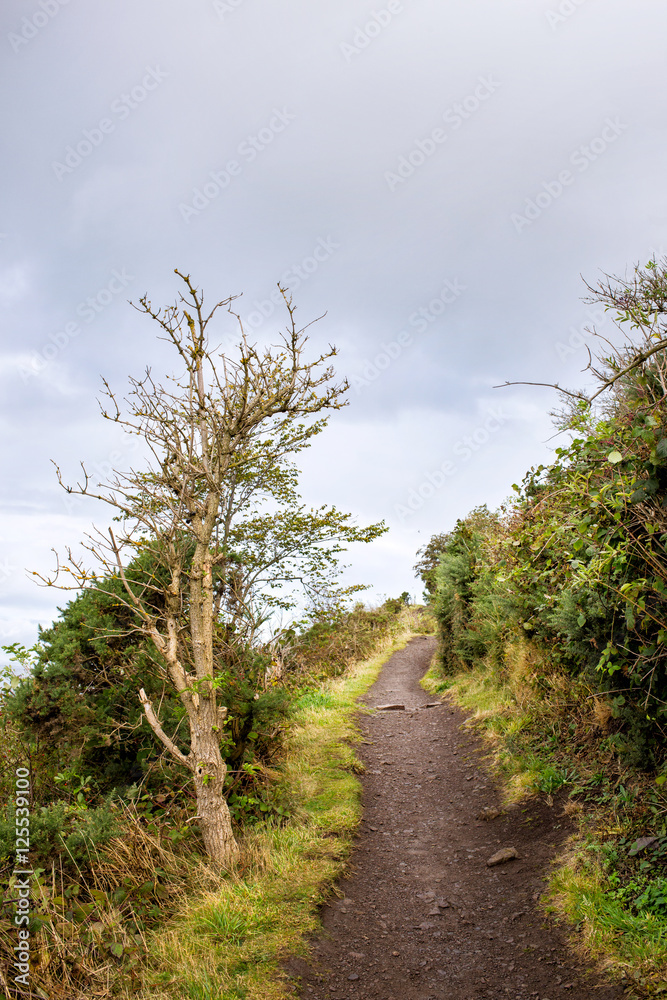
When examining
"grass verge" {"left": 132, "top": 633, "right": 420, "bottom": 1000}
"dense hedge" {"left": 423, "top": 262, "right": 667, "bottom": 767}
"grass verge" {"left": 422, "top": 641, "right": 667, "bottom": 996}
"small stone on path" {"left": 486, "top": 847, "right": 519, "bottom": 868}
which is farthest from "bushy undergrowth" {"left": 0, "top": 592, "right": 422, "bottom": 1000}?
"dense hedge" {"left": 423, "top": 262, "right": 667, "bottom": 767}

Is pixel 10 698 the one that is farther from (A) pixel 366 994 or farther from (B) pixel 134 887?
(A) pixel 366 994

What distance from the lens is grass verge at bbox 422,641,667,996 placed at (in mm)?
3738

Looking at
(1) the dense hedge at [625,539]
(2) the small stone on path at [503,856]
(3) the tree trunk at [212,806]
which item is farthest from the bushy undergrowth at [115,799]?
(1) the dense hedge at [625,539]

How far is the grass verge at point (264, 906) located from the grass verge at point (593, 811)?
6.61 feet

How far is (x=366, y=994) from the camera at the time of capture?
4098 mm

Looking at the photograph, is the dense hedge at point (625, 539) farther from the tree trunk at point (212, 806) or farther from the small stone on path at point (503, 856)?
the tree trunk at point (212, 806)

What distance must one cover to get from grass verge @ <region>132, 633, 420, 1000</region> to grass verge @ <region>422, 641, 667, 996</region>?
201cm

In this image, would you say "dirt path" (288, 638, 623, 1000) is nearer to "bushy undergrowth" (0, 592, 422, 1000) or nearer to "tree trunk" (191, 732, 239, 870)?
"bushy undergrowth" (0, 592, 422, 1000)

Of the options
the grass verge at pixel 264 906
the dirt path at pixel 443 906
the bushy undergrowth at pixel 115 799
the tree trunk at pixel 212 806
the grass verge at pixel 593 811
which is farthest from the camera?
the tree trunk at pixel 212 806

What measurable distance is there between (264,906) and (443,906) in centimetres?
168

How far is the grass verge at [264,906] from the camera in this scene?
393 centimetres

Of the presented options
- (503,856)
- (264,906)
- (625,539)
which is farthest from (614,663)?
(264,906)

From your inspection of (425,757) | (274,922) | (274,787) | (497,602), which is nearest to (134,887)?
(274,922)

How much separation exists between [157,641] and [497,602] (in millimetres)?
5875
